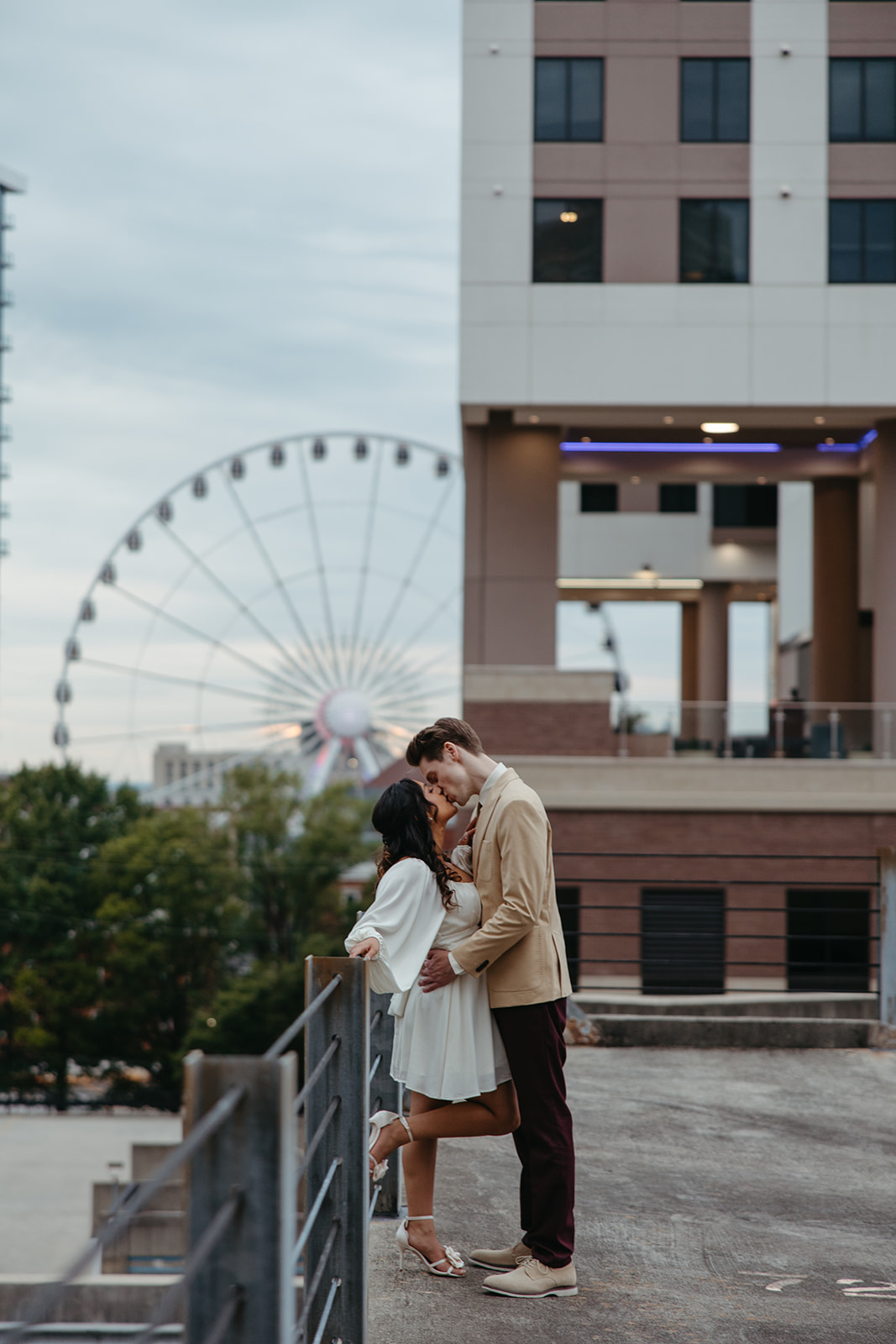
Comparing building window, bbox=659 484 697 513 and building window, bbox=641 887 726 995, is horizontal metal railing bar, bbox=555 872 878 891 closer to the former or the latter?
building window, bbox=641 887 726 995

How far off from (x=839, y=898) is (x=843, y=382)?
821 centimetres

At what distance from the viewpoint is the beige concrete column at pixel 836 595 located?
2784 centimetres

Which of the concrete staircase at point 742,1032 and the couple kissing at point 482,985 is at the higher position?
the couple kissing at point 482,985

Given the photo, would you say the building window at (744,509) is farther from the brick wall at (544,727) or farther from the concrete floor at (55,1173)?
the concrete floor at (55,1173)

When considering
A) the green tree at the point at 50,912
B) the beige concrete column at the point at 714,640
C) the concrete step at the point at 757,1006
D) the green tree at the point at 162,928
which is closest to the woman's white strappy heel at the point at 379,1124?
the concrete step at the point at 757,1006

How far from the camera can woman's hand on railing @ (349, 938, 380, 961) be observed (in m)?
3.93

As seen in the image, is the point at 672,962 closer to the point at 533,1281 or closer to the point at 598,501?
the point at 533,1281

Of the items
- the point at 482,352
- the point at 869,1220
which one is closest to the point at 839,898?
the point at 482,352

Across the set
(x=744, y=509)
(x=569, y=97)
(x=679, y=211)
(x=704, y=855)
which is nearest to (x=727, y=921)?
(x=679, y=211)

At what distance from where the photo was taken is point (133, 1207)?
1.98 metres

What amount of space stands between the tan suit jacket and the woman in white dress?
7cm

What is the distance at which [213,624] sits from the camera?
4284 centimetres

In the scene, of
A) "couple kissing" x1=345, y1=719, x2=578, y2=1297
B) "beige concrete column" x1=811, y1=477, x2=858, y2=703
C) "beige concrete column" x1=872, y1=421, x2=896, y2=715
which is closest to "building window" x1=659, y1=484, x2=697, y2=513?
"beige concrete column" x1=811, y1=477, x2=858, y2=703

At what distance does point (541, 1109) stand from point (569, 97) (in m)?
21.3
